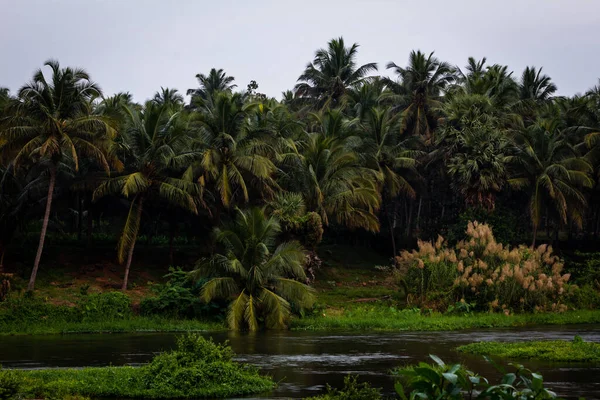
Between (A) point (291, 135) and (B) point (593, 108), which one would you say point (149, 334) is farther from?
(B) point (593, 108)

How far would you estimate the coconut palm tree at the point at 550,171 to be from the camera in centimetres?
4172

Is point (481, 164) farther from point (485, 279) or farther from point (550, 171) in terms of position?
point (485, 279)

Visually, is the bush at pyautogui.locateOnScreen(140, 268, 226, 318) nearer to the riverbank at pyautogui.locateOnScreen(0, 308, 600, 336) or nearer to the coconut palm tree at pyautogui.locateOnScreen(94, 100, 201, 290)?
the riverbank at pyautogui.locateOnScreen(0, 308, 600, 336)

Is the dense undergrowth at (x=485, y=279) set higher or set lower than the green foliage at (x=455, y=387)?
higher

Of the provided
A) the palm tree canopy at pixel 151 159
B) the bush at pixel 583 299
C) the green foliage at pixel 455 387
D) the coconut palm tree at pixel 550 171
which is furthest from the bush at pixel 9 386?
the coconut palm tree at pixel 550 171

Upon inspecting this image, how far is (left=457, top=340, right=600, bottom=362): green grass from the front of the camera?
19.6 metres

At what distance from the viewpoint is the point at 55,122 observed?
102ft

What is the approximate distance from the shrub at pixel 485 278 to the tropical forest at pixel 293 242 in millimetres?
100

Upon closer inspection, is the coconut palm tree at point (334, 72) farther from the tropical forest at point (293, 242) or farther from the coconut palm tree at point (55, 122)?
the coconut palm tree at point (55, 122)

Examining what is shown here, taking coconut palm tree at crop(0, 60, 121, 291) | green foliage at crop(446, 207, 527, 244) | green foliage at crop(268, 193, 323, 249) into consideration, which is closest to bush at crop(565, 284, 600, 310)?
green foliage at crop(446, 207, 527, 244)

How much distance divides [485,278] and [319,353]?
14.4 metres

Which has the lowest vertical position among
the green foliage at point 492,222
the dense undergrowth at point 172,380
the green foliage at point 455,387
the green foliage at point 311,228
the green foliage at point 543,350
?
the dense undergrowth at point 172,380

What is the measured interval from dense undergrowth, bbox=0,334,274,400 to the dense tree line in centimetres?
1779

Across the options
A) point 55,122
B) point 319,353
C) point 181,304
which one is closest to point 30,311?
point 181,304
